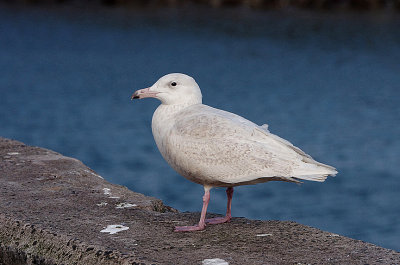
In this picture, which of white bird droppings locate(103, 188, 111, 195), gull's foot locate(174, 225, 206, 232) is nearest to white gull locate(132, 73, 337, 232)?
gull's foot locate(174, 225, 206, 232)

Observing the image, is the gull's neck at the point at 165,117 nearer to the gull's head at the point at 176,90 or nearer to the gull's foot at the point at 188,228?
the gull's head at the point at 176,90

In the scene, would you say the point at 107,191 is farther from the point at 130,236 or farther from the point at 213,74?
the point at 213,74

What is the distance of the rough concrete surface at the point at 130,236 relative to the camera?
3377 millimetres

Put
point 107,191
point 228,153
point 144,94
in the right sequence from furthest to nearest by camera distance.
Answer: point 107,191 < point 144,94 < point 228,153

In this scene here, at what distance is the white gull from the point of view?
3.66m

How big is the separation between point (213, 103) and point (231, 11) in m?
19.7

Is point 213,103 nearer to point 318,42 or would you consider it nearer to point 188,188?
point 188,188

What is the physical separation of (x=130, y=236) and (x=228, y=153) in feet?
2.24

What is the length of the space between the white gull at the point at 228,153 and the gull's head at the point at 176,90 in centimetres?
16

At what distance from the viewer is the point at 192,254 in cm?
341

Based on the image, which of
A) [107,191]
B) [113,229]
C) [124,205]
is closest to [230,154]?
[113,229]

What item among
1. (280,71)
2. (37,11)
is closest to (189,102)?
(280,71)

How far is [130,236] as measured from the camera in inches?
143

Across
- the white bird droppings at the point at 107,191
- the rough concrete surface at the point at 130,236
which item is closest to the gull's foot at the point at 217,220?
the rough concrete surface at the point at 130,236
